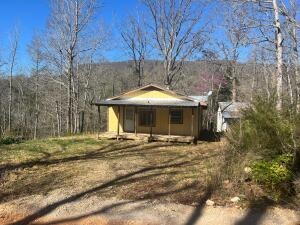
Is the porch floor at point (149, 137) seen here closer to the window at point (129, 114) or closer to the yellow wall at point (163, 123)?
the yellow wall at point (163, 123)

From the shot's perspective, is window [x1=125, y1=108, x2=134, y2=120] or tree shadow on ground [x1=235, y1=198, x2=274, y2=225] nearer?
tree shadow on ground [x1=235, y1=198, x2=274, y2=225]

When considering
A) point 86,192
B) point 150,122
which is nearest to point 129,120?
point 150,122

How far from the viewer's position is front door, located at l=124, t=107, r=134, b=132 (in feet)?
76.3

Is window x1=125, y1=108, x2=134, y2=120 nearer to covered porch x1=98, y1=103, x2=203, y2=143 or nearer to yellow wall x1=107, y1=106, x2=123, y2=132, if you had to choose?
covered porch x1=98, y1=103, x2=203, y2=143

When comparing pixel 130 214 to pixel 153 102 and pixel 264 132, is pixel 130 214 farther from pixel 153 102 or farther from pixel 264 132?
pixel 153 102

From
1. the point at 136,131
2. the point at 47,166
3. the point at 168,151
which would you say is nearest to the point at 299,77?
the point at 168,151

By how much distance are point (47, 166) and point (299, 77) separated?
1232 centimetres

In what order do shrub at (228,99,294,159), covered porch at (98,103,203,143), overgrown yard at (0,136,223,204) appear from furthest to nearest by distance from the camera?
1. covered porch at (98,103,203,143)
2. shrub at (228,99,294,159)
3. overgrown yard at (0,136,223,204)

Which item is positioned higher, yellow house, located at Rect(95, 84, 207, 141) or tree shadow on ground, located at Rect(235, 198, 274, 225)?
yellow house, located at Rect(95, 84, 207, 141)

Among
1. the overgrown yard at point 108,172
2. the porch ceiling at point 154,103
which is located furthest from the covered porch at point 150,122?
the overgrown yard at point 108,172

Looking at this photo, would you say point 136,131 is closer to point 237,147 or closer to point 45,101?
point 237,147

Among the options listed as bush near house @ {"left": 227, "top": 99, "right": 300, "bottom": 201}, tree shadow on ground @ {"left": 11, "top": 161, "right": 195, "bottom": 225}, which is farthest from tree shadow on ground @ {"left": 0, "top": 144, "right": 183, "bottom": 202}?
bush near house @ {"left": 227, "top": 99, "right": 300, "bottom": 201}

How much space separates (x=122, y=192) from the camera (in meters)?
9.15

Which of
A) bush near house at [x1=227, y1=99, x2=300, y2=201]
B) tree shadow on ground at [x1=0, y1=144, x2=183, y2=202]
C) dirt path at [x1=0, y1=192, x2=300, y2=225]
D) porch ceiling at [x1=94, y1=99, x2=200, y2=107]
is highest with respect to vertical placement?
porch ceiling at [x1=94, y1=99, x2=200, y2=107]
